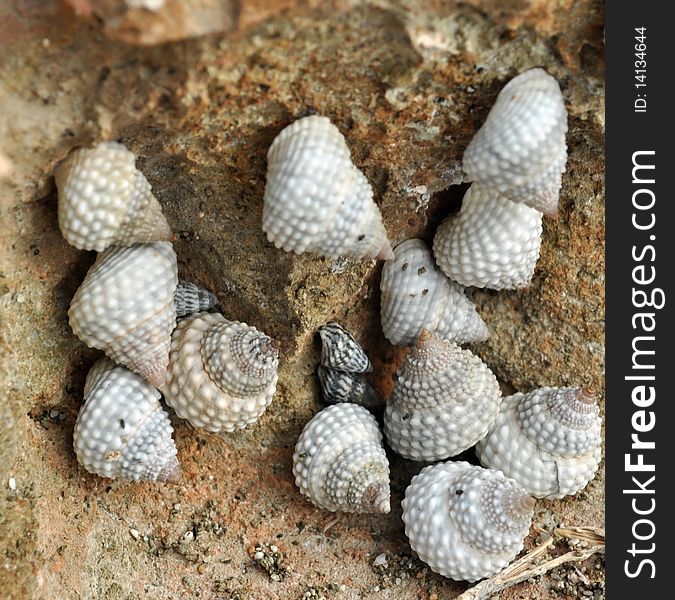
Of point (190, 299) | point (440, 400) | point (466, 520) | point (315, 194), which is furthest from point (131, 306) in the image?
point (466, 520)

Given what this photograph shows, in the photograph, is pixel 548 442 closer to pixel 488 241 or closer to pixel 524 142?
pixel 488 241

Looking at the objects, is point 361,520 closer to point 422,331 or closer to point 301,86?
point 422,331

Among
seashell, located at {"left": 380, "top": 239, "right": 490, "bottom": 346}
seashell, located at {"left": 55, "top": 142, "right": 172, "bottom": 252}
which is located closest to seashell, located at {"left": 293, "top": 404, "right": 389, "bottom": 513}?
seashell, located at {"left": 380, "top": 239, "right": 490, "bottom": 346}

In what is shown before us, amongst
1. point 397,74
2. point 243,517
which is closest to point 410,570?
point 243,517

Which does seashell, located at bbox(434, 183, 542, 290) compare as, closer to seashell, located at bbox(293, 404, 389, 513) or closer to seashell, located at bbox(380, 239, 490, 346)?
seashell, located at bbox(380, 239, 490, 346)

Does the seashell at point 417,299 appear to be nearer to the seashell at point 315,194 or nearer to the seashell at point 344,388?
the seashell at point 344,388

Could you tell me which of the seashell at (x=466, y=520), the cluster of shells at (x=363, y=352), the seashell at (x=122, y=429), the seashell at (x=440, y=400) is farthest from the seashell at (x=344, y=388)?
the seashell at (x=122, y=429)
